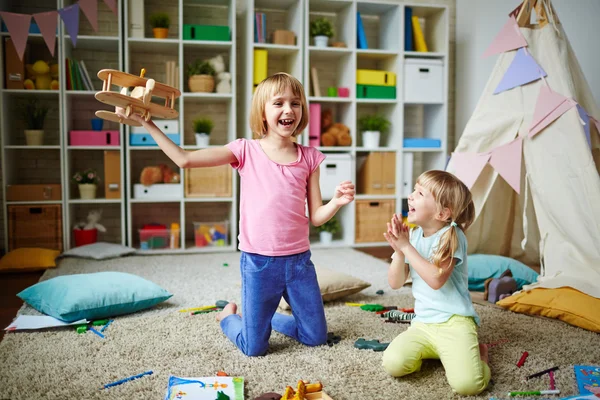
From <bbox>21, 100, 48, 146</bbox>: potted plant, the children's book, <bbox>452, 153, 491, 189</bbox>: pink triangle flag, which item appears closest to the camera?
the children's book

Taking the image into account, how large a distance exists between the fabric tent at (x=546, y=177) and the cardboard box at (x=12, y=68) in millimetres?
2958

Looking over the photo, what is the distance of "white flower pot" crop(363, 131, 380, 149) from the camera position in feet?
14.3

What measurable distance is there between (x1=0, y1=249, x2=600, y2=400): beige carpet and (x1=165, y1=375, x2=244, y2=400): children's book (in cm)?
4

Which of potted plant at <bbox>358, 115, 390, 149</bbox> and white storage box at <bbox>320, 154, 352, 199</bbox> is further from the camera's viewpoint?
potted plant at <bbox>358, 115, 390, 149</bbox>

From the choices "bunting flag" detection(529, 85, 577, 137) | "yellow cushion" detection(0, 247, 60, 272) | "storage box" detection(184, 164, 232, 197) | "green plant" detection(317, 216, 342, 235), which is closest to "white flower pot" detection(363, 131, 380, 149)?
"green plant" detection(317, 216, 342, 235)

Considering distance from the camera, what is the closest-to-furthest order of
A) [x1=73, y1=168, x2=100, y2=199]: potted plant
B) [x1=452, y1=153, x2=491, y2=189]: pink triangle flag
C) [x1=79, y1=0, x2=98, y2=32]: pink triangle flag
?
1. [x1=452, y1=153, x2=491, y2=189]: pink triangle flag
2. [x1=79, y1=0, x2=98, y2=32]: pink triangle flag
3. [x1=73, y1=168, x2=100, y2=199]: potted plant

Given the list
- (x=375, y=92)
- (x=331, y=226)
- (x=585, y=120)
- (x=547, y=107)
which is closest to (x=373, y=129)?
(x=375, y=92)

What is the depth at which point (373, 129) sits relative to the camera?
438 cm

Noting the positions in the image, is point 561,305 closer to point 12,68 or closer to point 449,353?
point 449,353

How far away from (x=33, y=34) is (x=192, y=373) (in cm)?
297

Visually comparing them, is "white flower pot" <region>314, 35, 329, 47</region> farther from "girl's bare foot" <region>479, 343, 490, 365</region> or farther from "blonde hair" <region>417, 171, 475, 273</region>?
"girl's bare foot" <region>479, 343, 490, 365</region>

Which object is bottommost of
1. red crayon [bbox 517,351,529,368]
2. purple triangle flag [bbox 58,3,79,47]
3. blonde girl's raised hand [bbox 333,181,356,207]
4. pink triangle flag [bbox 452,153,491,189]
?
red crayon [bbox 517,351,529,368]

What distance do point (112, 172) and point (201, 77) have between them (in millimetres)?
958

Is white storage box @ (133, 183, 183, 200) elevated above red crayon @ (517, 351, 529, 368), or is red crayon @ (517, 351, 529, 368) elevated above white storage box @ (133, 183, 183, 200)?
white storage box @ (133, 183, 183, 200)
